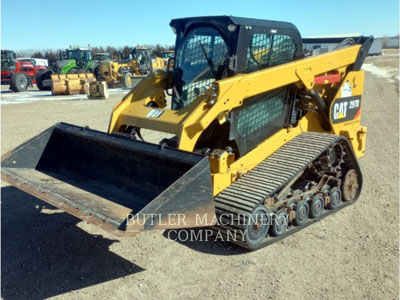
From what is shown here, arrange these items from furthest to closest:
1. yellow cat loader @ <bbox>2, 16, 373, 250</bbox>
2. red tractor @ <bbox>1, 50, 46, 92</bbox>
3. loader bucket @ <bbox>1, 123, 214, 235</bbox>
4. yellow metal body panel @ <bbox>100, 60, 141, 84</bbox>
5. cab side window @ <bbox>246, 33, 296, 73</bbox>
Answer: red tractor @ <bbox>1, 50, 46, 92</bbox> → yellow metal body panel @ <bbox>100, 60, 141, 84</bbox> → cab side window @ <bbox>246, 33, 296, 73</bbox> → yellow cat loader @ <bbox>2, 16, 373, 250</bbox> → loader bucket @ <bbox>1, 123, 214, 235</bbox>

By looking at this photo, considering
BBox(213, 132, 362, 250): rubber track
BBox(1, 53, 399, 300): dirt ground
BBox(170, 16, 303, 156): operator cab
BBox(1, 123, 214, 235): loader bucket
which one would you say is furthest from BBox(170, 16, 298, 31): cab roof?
BBox(1, 53, 399, 300): dirt ground

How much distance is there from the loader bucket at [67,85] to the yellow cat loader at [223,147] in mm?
15668

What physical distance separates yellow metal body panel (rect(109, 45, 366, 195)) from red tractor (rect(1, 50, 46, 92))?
2007 cm

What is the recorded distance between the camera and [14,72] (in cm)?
2570

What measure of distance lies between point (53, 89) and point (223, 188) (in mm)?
17830

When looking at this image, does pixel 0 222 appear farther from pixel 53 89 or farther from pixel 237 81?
pixel 53 89

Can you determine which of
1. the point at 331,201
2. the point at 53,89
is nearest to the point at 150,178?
the point at 331,201

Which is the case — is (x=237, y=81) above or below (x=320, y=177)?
above

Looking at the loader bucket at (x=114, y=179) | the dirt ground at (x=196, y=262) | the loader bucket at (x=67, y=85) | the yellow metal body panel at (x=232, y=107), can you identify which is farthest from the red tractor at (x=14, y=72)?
the yellow metal body panel at (x=232, y=107)

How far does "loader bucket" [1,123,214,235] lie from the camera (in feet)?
10.0

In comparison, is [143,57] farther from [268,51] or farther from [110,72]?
[268,51]

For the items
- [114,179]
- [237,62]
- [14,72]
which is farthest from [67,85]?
[237,62]

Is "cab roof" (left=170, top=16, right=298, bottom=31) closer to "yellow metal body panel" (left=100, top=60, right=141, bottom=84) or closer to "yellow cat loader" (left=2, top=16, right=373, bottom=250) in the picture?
"yellow cat loader" (left=2, top=16, right=373, bottom=250)

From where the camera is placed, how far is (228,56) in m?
4.18
